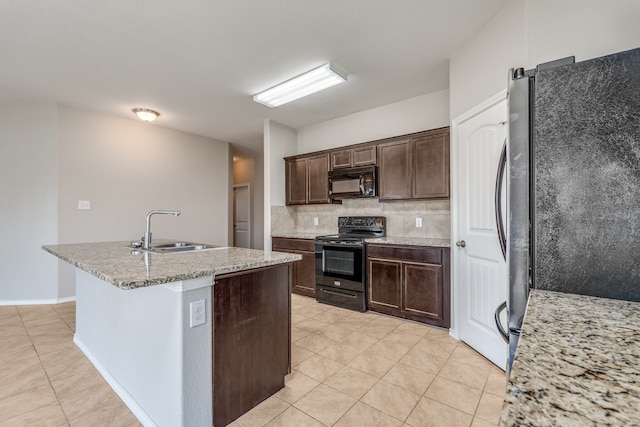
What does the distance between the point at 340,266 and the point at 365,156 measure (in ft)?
4.64

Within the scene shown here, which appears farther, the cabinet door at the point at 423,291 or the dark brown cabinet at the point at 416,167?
the dark brown cabinet at the point at 416,167

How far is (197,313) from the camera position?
1.42 metres

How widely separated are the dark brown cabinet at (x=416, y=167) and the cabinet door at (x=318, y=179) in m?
0.83

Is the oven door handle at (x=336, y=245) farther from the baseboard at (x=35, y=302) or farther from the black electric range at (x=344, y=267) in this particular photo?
the baseboard at (x=35, y=302)

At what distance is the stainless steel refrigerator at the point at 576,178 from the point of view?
2.67 feet

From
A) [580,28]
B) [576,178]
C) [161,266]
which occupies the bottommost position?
[161,266]

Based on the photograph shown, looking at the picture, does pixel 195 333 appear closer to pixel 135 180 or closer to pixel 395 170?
pixel 395 170

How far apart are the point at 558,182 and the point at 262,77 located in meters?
2.84

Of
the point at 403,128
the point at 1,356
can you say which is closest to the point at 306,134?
the point at 403,128

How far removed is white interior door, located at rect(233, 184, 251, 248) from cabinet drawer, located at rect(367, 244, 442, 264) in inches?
182

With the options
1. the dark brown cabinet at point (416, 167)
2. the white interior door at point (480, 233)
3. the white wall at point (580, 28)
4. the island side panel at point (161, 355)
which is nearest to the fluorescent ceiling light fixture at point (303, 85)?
the dark brown cabinet at point (416, 167)

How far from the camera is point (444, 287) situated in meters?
2.83

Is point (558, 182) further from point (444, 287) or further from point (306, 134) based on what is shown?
point (306, 134)

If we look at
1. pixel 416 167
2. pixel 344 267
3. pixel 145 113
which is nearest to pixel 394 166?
pixel 416 167
